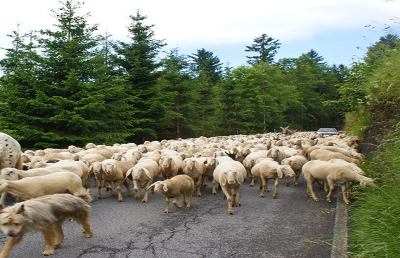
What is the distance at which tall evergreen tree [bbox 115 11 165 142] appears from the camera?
110 feet

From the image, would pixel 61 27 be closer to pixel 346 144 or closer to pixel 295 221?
pixel 346 144

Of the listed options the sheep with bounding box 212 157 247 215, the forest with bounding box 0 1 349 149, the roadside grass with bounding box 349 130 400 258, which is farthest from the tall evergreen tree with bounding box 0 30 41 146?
the roadside grass with bounding box 349 130 400 258

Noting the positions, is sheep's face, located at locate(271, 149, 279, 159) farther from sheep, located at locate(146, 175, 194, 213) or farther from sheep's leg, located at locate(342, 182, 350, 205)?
sheep, located at locate(146, 175, 194, 213)

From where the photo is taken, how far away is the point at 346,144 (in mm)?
16578

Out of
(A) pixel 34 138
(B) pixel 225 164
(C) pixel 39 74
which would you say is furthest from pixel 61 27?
(B) pixel 225 164

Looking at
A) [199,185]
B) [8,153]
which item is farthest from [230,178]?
[8,153]

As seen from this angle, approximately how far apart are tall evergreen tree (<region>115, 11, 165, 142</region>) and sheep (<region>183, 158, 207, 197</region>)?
21491 mm

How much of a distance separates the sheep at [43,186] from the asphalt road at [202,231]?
0.63 meters

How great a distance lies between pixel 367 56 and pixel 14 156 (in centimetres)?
1206

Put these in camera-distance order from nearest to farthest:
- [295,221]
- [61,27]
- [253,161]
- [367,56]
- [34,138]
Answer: [295,221] < [253,161] < [367,56] < [34,138] < [61,27]

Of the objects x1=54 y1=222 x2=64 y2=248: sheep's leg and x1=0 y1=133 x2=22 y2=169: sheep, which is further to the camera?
x1=0 y1=133 x2=22 y2=169: sheep

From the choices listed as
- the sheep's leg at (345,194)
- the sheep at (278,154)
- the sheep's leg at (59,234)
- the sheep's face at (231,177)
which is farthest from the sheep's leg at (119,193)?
the sheep at (278,154)

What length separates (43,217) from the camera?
6.14 metres

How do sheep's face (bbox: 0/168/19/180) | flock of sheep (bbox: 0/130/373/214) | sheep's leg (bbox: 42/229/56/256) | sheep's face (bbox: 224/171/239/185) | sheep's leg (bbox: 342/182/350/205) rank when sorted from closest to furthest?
sheep's leg (bbox: 42/229/56/256)
flock of sheep (bbox: 0/130/373/214)
sheep's face (bbox: 0/168/19/180)
sheep's leg (bbox: 342/182/350/205)
sheep's face (bbox: 224/171/239/185)
